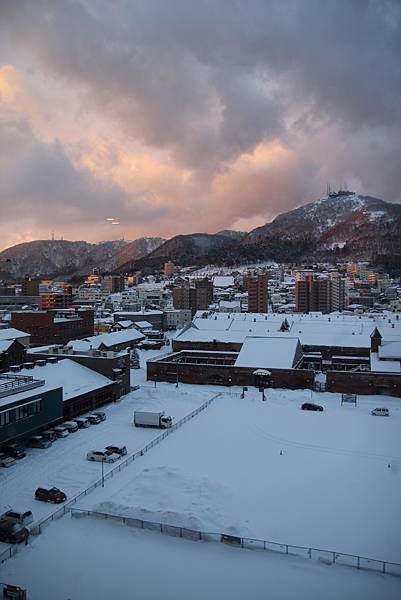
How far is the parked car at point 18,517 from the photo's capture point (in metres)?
10.5

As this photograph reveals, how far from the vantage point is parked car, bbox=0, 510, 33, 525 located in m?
10.5

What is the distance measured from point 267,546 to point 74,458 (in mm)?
7240

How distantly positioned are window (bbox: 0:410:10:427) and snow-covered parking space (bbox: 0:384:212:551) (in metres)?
1.20

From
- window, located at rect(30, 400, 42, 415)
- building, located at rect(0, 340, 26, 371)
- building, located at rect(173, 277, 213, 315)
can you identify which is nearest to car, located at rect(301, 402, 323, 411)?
window, located at rect(30, 400, 42, 415)

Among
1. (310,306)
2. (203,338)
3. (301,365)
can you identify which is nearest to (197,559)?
(301,365)

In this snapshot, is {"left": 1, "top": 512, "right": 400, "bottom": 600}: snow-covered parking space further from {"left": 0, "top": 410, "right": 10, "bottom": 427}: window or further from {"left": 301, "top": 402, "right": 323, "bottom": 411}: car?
{"left": 301, "top": 402, "right": 323, "bottom": 411}: car

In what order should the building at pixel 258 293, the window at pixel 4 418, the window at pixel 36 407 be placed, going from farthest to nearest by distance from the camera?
the building at pixel 258 293, the window at pixel 36 407, the window at pixel 4 418

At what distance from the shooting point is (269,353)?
28328 millimetres

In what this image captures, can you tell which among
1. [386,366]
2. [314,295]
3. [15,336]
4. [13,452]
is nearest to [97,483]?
[13,452]

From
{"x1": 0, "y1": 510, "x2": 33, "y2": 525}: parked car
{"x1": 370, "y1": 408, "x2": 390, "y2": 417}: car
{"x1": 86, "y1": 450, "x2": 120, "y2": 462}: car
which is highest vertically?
{"x1": 0, "y1": 510, "x2": 33, "y2": 525}: parked car

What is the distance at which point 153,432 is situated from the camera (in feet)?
58.5

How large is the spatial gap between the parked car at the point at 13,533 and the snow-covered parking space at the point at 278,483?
180cm

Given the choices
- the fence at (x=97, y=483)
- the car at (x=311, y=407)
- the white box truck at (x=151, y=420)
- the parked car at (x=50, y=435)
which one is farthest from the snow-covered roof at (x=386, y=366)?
the parked car at (x=50, y=435)

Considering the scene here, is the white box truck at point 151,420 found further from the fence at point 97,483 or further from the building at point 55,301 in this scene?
the building at point 55,301
